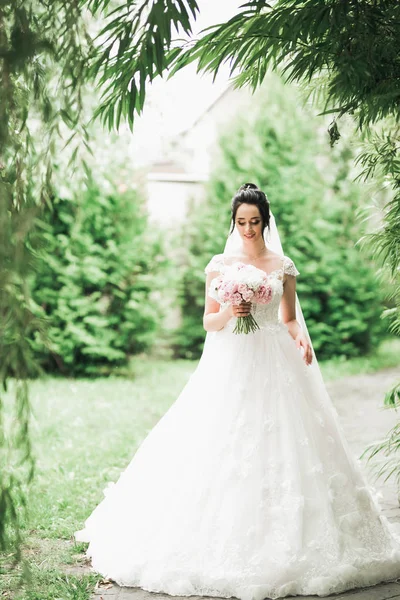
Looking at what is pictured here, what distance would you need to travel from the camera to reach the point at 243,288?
388 centimetres


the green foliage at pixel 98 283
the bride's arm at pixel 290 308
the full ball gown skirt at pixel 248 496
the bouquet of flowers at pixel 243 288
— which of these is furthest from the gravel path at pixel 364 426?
the green foliage at pixel 98 283

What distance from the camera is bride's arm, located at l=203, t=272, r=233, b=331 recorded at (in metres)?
4.09

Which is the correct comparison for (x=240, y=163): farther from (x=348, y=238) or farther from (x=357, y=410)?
(x=357, y=410)

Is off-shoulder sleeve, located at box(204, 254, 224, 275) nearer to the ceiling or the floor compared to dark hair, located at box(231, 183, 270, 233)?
nearer to the floor

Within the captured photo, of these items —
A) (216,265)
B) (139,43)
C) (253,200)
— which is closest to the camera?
(139,43)

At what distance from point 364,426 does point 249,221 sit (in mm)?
4147

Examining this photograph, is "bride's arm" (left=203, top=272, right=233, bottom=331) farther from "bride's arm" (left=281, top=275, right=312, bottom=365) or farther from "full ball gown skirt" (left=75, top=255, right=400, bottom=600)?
"bride's arm" (left=281, top=275, right=312, bottom=365)

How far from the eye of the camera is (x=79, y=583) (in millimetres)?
3564

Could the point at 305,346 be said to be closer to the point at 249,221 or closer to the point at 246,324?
the point at 246,324

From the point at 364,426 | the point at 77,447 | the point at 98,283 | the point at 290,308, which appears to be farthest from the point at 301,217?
the point at 290,308

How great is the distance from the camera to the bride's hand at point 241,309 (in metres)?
3.94

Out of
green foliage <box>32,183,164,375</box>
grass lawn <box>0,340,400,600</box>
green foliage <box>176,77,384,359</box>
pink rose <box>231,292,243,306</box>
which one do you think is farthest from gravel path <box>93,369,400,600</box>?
green foliage <box>32,183,164,375</box>

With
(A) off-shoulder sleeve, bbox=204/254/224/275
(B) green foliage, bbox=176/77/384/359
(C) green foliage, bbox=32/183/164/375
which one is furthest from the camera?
(B) green foliage, bbox=176/77/384/359

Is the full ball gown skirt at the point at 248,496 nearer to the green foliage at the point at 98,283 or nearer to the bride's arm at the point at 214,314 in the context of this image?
the bride's arm at the point at 214,314
